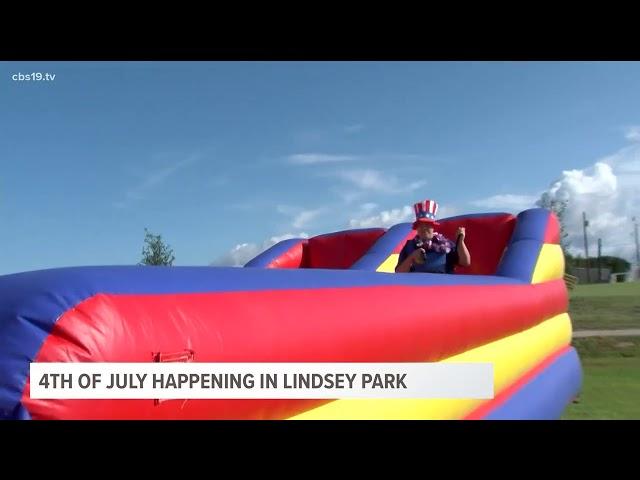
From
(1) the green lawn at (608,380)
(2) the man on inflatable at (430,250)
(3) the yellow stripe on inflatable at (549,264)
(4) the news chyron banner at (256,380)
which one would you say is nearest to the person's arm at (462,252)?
(2) the man on inflatable at (430,250)

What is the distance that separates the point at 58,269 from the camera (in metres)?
0.76

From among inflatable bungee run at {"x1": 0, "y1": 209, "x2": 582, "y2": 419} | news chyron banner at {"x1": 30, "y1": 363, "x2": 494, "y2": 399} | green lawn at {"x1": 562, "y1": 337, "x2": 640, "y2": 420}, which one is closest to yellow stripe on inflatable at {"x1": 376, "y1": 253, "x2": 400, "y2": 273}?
inflatable bungee run at {"x1": 0, "y1": 209, "x2": 582, "y2": 419}

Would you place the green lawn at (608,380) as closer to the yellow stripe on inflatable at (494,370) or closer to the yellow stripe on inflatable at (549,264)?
the yellow stripe on inflatable at (494,370)

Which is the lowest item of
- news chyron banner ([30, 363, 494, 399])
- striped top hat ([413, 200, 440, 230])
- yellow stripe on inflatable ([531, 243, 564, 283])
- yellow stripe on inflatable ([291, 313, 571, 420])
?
yellow stripe on inflatable ([291, 313, 571, 420])

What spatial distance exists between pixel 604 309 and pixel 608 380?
2.63 m

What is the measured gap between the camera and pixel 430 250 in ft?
7.86

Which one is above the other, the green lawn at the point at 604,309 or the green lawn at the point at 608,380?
the green lawn at the point at 604,309

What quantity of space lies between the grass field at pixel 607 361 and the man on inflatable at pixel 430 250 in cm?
75

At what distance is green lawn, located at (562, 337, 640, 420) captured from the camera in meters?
2.16

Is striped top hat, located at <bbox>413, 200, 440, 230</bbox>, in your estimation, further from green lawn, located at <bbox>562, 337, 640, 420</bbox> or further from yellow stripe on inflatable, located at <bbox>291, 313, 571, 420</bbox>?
green lawn, located at <bbox>562, 337, 640, 420</bbox>

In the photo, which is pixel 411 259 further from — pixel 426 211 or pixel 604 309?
pixel 604 309

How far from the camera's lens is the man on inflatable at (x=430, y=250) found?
92.1 inches
